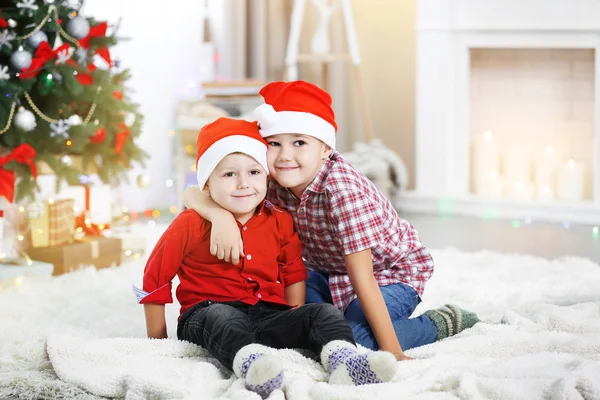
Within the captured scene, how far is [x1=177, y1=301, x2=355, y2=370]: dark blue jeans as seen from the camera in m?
1.43

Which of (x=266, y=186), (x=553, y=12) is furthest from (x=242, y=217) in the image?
(x=553, y=12)

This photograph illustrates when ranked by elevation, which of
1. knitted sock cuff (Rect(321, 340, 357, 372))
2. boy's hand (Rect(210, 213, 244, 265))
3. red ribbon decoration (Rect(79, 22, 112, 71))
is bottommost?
knitted sock cuff (Rect(321, 340, 357, 372))

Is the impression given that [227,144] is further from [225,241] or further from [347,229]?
[347,229]

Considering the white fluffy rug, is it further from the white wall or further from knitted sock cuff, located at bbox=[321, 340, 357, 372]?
the white wall

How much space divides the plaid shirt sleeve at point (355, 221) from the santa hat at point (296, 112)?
0.15 m

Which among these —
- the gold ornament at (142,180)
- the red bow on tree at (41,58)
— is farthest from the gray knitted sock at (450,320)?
the gold ornament at (142,180)

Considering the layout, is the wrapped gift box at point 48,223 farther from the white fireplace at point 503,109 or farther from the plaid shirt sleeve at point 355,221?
the white fireplace at point 503,109

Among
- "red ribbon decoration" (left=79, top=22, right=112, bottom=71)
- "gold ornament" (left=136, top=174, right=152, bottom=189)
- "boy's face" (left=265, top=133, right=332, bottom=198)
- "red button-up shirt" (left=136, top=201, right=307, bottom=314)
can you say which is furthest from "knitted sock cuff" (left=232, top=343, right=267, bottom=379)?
"gold ornament" (left=136, top=174, right=152, bottom=189)

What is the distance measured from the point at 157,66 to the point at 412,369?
137 inches

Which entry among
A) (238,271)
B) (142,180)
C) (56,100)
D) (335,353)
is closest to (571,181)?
(142,180)

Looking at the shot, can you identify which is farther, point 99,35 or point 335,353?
point 99,35

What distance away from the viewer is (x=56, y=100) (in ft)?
8.61

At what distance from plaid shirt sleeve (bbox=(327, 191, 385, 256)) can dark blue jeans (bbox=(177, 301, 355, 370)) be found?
0.49ft

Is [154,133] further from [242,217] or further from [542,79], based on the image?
[242,217]
